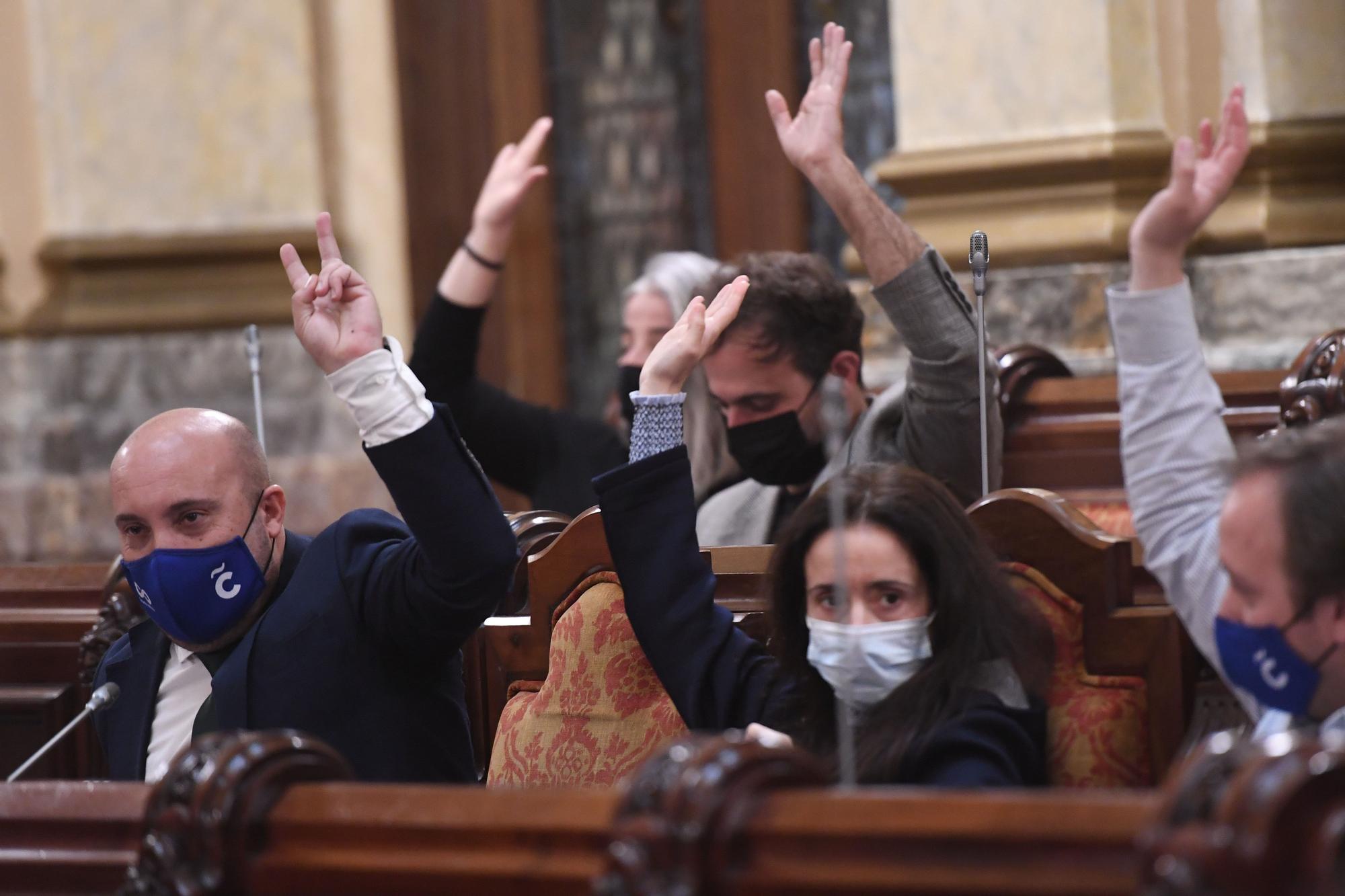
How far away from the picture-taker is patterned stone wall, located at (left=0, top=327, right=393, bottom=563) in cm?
536

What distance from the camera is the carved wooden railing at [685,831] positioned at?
1.29 m

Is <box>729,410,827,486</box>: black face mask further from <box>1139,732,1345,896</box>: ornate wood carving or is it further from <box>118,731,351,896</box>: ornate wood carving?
<box>1139,732,1345,896</box>: ornate wood carving

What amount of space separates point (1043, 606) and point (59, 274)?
12.7 ft

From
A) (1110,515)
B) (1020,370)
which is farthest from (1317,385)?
(1020,370)

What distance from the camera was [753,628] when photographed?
286cm

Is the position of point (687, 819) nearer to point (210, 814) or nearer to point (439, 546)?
point (210, 814)

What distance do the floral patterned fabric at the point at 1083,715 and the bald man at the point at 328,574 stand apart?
0.75 meters

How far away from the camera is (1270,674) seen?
1.91 m

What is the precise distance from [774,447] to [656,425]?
540 mm

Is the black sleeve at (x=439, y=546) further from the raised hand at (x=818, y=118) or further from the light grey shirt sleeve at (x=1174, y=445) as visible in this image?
the raised hand at (x=818, y=118)

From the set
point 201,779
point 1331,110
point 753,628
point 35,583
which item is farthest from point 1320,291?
point 201,779

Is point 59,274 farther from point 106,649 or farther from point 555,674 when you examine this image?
point 555,674

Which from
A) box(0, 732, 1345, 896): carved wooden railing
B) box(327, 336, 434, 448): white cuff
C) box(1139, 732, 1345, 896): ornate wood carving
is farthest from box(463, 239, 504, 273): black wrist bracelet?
box(1139, 732, 1345, 896): ornate wood carving

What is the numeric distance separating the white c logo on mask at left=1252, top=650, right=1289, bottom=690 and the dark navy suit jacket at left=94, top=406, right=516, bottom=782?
1.00 meters
